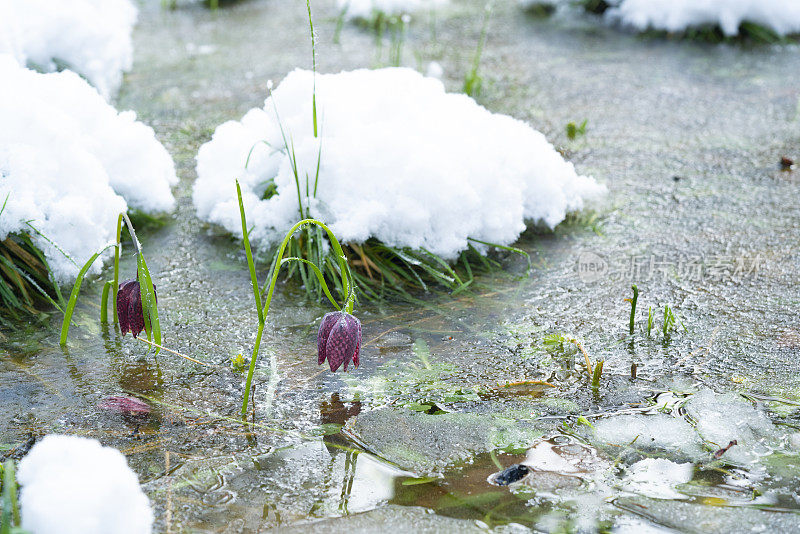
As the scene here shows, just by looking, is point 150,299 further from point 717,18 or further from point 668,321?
point 717,18

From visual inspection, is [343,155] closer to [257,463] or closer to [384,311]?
[384,311]

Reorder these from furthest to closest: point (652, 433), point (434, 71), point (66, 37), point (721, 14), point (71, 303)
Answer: point (721, 14) → point (434, 71) → point (66, 37) → point (71, 303) → point (652, 433)

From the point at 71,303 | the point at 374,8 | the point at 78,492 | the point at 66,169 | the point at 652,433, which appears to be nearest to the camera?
the point at 78,492

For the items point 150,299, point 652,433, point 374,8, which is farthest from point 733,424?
point 374,8

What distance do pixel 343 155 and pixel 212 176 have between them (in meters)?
0.44

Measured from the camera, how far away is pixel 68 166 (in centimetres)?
202

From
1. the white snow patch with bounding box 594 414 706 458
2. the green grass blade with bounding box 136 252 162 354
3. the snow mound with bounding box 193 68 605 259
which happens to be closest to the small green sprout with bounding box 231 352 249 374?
the green grass blade with bounding box 136 252 162 354

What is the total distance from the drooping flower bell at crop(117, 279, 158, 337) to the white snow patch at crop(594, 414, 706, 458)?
893 mm

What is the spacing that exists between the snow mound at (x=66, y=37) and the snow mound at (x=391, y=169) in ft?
2.93

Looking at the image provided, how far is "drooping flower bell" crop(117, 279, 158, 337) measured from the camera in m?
1.55

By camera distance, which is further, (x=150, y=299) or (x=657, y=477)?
(x=150, y=299)

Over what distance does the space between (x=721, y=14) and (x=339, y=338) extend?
3.28 m

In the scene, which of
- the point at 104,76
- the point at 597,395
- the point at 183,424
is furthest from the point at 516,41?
the point at 183,424

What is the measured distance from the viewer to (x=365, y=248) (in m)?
2.06
